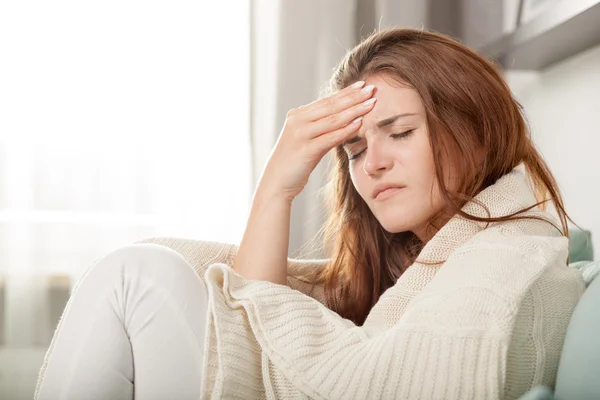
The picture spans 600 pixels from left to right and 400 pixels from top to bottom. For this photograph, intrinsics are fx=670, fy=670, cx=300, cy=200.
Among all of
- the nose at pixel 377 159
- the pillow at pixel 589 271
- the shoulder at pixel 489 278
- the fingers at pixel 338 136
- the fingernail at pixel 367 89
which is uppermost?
the fingernail at pixel 367 89

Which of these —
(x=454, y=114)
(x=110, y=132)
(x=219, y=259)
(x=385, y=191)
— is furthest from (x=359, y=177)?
(x=110, y=132)

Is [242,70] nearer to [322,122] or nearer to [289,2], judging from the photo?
[289,2]

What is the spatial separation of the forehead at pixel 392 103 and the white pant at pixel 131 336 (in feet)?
1.56

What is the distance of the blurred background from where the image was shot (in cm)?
260

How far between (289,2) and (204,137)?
0.66 m

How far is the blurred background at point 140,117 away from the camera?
2.60 meters

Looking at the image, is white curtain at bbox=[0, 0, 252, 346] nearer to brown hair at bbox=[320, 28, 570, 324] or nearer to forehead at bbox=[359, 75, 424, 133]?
brown hair at bbox=[320, 28, 570, 324]

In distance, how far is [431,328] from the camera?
2.83ft

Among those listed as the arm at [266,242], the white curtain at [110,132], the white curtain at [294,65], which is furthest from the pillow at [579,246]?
the white curtain at [110,132]

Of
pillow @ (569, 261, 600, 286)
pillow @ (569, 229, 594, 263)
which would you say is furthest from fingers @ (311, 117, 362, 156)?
pillow @ (569, 229, 594, 263)

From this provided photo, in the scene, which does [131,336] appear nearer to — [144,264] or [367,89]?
[144,264]

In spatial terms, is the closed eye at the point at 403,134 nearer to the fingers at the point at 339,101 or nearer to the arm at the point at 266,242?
the fingers at the point at 339,101

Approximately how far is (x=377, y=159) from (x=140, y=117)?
1653 millimetres

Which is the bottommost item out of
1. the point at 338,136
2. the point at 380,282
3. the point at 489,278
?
the point at 380,282
